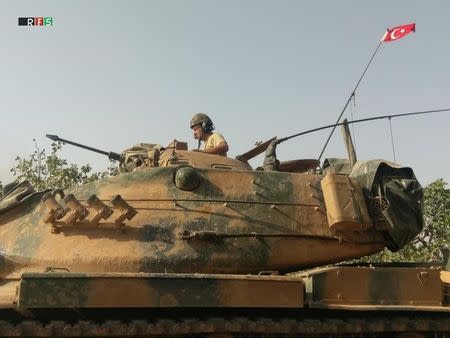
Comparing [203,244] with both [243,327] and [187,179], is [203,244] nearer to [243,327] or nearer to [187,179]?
[187,179]

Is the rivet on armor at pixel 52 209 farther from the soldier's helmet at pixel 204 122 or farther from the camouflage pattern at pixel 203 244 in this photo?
the soldier's helmet at pixel 204 122

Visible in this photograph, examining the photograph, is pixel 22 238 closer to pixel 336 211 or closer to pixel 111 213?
pixel 111 213

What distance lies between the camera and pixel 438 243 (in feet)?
74.3

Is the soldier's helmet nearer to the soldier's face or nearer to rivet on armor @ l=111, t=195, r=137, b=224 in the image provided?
the soldier's face

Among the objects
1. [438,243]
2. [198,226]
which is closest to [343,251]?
[198,226]

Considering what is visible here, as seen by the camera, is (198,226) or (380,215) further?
(380,215)

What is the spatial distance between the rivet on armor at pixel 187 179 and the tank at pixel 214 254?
0.7 inches

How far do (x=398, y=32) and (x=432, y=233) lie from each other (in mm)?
14315

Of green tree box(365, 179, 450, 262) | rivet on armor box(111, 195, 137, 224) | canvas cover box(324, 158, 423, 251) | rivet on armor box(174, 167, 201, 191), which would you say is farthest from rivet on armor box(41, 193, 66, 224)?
green tree box(365, 179, 450, 262)

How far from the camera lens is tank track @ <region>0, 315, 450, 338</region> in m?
5.44

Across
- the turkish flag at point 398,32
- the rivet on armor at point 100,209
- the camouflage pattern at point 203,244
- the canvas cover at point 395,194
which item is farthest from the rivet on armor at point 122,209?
the turkish flag at point 398,32

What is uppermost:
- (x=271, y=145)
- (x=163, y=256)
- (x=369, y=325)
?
(x=271, y=145)

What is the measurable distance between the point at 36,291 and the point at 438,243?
20.1 metres

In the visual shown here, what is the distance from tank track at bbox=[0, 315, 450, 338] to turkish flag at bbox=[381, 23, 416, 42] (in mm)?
6575
